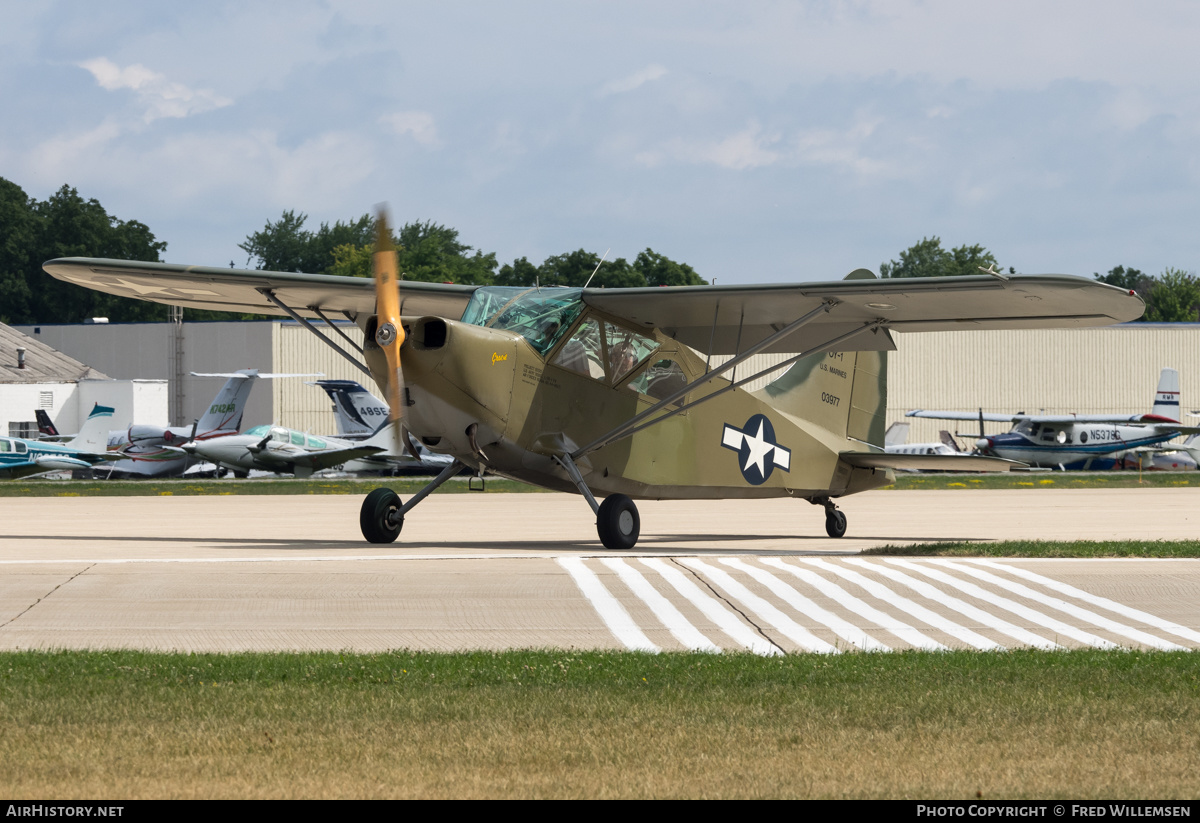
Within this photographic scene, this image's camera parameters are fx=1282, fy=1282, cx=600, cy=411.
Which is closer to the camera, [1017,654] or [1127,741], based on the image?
[1127,741]

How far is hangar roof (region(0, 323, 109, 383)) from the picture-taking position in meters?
62.5

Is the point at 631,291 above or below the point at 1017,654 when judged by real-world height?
above

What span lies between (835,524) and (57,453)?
3682 centimetres

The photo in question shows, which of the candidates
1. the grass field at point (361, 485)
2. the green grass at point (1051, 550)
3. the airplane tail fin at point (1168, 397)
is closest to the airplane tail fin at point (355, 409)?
the grass field at point (361, 485)

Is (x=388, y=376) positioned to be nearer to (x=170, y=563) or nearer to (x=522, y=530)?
(x=170, y=563)

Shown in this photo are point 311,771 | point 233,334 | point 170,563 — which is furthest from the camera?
point 233,334

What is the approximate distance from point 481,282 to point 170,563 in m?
103

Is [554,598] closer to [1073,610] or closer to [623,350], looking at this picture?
[1073,610]

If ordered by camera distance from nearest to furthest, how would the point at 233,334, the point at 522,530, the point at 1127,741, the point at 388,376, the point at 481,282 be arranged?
the point at 1127,741 < the point at 388,376 < the point at 522,530 < the point at 233,334 < the point at 481,282

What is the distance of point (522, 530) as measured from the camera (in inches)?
839

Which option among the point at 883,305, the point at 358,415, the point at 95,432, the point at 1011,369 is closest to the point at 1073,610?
the point at 883,305

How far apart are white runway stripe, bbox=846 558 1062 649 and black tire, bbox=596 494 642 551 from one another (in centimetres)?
353

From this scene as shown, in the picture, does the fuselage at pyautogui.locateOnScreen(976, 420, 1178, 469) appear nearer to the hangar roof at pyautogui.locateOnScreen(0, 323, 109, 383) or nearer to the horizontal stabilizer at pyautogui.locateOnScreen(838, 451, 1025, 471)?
the horizontal stabilizer at pyautogui.locateOnScreen(838, 451, 1025, 471)
